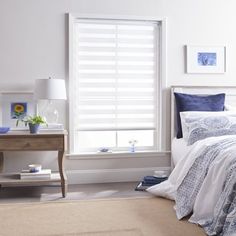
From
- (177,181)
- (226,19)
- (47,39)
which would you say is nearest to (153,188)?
(177,181)

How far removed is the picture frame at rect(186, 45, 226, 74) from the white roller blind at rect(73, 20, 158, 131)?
464mm

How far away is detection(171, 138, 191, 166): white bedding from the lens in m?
4.11

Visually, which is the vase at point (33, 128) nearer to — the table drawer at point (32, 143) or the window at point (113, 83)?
the table drawer at point (32, 143)

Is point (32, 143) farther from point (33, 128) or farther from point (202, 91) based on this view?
point (202, 91)

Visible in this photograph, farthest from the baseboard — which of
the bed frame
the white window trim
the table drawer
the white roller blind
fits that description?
the table drawer

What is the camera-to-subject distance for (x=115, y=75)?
4.49m

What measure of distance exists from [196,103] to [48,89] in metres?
1.80

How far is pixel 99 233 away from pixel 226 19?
11.1 ft

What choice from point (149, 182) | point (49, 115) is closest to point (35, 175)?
point (49, 115)

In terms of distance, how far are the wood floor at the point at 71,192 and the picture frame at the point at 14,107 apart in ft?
Result: 2.44

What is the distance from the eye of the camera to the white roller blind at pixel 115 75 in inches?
175

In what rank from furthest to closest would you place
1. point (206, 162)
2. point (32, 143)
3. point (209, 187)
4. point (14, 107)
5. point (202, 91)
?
point (202, 91) → point (14, 107) → point (32, 143) → point (206, 162) → point (209, 187)

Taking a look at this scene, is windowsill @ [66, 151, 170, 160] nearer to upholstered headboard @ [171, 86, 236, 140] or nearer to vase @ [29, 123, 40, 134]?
upholstered headboard @ [171, 86, 236, 140]

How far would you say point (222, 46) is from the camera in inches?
185
